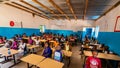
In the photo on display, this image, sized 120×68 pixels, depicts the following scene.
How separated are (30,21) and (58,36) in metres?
4.05

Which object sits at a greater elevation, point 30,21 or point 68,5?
point 68,5

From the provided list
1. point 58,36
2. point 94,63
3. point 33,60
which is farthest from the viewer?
point 58,36

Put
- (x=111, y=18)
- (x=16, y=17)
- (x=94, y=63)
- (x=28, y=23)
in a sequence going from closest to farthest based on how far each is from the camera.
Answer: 1. (x=94, y=63)
2. (x=111, y=18)
3. (x=16, y=17)
4. (x=28, y=23)

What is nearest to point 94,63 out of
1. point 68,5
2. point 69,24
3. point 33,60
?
point 33,60

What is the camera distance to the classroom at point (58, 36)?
13.2 ft

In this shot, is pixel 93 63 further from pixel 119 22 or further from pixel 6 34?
pixel 6 34

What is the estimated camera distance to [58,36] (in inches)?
463

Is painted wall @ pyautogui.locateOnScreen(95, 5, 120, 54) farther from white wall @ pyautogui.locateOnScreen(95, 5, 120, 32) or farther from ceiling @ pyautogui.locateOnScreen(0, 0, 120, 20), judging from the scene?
ceiling @ pyautogui.locateOnScreen(0, 0, 120, 20)

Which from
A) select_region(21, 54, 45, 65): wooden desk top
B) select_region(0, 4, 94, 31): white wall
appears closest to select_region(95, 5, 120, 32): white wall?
select_region(21, 54, 45, 65): wooden desk top

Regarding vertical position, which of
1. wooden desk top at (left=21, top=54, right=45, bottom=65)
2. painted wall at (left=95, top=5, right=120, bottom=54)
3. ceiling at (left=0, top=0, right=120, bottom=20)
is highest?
ceiling at (left=0, top=0, right=120, bottom=20)

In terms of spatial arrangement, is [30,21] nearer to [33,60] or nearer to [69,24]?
[69,24]

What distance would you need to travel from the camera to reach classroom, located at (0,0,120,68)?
158 inches

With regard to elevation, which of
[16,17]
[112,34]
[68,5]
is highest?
[68,5]

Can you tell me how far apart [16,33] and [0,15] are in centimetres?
220
